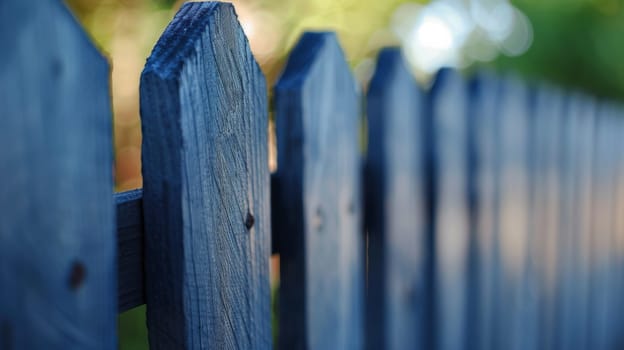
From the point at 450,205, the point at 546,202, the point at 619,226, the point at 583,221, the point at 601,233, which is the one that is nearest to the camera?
the point at 450,205

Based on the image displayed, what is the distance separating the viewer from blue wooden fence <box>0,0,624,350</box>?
0.68 metres

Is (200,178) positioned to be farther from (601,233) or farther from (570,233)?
(601,233)

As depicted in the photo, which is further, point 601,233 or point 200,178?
point 601,233

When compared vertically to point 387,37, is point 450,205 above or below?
below

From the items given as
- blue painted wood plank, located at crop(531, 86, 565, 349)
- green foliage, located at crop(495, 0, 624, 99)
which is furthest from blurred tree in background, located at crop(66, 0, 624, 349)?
blue painted wood plank, located at crop(531, 86, 565, 349)

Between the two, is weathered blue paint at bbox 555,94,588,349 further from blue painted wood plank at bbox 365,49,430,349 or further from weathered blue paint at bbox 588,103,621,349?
blue painted wood plank at bbox 365,49,430,349

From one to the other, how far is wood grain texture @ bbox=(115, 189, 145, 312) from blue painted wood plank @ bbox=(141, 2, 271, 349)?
0.04 ft

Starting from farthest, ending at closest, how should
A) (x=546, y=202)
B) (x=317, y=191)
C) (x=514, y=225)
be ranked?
1. (x=546, y=202)
2. (x=514, y=225)
3. (x=317, y=191)

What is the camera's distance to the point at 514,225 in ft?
7.32

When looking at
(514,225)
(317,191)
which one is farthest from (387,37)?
(317,191)

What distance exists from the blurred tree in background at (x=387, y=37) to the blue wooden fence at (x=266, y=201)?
6.01ft

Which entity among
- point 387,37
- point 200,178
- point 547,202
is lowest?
point 547,202

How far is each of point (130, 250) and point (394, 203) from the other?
0.82 metres

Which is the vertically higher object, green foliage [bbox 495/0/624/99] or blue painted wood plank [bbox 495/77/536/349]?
green foliage [bbox 495/0/624/99]
